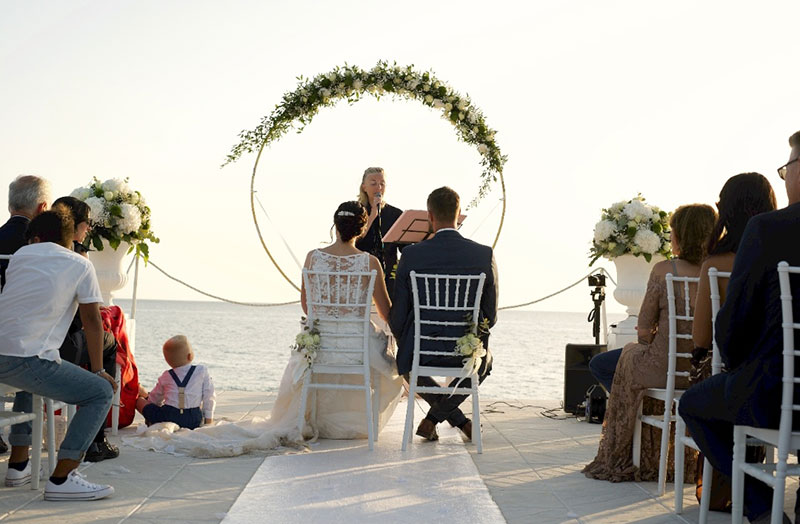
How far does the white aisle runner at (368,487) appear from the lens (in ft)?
11.7

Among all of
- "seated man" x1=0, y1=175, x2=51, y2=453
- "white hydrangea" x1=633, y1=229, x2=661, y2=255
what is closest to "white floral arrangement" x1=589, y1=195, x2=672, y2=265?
"white hydrangea" x1=633, y1=229, x2=661, y2=255

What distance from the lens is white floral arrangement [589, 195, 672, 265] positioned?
675 cm

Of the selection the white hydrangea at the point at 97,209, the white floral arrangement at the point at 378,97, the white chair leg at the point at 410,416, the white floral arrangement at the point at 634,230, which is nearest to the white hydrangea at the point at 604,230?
the white floral arrangement at the point at 634,230

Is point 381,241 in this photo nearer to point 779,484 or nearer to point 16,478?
point 16,478

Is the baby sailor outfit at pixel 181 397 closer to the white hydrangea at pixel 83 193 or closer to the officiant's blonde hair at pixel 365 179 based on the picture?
the white hydrangea at pixel 83 193

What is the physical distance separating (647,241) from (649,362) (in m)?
2.50

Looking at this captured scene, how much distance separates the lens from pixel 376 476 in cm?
440

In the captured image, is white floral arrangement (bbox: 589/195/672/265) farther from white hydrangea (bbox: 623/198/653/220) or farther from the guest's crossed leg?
the guest's crossed leg

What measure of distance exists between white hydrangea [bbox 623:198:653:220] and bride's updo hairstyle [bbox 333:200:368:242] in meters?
2.18

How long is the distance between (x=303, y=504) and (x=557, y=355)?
17.8m

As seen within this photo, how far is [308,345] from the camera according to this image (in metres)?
5.33

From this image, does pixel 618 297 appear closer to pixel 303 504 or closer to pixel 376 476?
pixel 376 476

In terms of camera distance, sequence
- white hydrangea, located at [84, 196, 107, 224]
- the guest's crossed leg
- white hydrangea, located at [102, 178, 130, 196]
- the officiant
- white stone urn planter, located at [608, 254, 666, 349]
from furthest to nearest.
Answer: the officiant
white stone urn planter, located at [608, 254, 666, 349]
white hydrangea, located at [102, 178, 130, 196]
white hydrangea, located at [84, 196, 107, 224]
the guest's crossed leg

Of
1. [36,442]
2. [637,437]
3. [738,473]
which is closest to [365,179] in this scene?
[637,437]
